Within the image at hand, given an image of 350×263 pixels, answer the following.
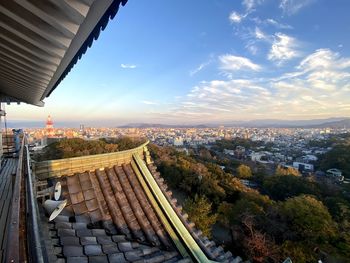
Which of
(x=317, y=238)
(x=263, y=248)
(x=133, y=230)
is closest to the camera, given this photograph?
(x=133, y=230)

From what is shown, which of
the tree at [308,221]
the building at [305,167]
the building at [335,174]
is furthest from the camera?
the building at [305,167]

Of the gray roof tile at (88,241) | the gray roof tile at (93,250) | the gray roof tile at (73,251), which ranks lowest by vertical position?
the gray roof tile at (93,250)

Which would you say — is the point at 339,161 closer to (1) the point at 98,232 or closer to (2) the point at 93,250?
(1) the point at 98,232

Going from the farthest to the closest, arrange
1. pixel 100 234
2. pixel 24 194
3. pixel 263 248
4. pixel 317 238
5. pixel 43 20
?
1. pixel 317 238
2. pixel 263 248
3. pixel 100 234
4. pixel 24 194
5. pixel 43 20

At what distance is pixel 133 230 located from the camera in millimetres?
3787

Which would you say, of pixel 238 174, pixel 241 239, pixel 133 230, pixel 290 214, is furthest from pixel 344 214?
pixel 133 230

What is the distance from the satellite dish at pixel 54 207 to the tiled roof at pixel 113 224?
6.4 inches

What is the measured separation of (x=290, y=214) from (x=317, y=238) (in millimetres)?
2071

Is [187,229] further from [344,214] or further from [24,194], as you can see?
[344,214]

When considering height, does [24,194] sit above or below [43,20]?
below

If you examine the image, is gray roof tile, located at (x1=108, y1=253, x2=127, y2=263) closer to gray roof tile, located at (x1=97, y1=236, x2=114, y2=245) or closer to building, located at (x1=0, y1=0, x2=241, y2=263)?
building, located at (x1=0, y1=0, x2=241, y2=263)

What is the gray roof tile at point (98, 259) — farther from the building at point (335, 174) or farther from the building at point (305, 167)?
the building at point (305, 167)

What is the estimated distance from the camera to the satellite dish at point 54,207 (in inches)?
102

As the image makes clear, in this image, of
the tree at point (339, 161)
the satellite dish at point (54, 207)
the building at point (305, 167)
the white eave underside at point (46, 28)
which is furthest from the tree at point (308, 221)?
→ the building at point (305, 167)
